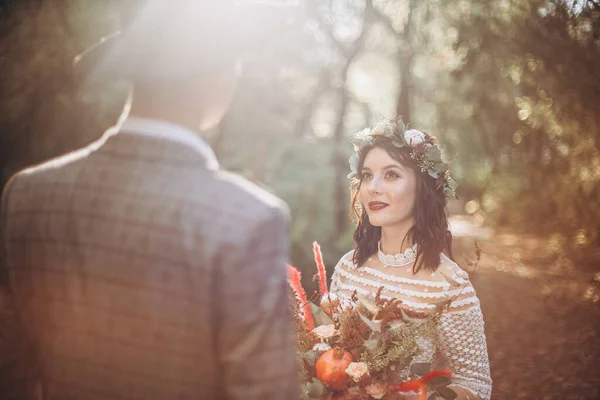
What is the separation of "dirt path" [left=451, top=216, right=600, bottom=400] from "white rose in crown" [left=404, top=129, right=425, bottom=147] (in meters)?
5.33

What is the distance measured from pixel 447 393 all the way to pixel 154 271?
190 cm

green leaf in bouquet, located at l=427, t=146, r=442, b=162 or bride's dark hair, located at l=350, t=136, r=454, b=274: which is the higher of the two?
green leaf in bouquet, located at l=427, t=146, r=442, b=162

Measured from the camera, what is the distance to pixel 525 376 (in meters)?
7.81

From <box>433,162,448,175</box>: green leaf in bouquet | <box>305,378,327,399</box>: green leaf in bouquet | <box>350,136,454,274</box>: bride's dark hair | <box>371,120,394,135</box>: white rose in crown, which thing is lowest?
<box>305,378,327,399</box>: green leaf in bouquet

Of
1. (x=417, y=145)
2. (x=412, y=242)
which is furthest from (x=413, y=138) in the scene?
(x=412, y=242)

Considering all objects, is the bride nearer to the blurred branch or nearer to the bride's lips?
the bride's lips

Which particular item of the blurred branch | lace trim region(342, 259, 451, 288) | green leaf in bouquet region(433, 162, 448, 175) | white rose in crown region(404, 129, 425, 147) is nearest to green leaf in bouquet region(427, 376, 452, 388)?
lace trim region(342, 259, 451, 288)

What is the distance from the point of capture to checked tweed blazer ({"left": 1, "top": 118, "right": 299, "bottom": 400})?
128cm

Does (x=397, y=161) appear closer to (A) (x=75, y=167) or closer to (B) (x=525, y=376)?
(A) (x=75, y=167)

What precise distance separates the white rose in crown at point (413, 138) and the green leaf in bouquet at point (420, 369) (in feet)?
4.00

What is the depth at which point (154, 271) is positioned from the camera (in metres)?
1.30

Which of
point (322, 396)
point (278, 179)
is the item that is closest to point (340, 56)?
point (278, 179)

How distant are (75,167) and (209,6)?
537 mm

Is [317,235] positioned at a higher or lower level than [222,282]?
lower
